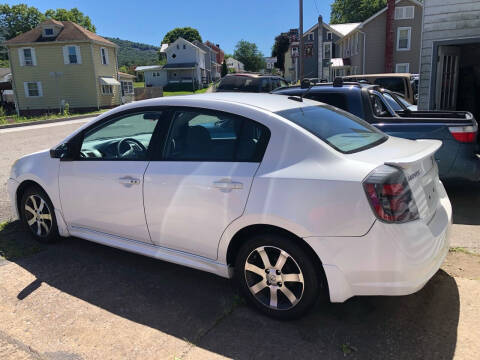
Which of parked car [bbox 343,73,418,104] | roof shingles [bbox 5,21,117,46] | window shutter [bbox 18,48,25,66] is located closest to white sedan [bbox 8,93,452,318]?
parked car [bbox 343,73,418,104]

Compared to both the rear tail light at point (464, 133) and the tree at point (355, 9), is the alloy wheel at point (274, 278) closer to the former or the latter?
the rear tail light at point (464, 133)

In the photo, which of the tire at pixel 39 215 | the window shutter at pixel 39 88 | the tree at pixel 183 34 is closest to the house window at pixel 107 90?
the window shutter at pixel 39 88

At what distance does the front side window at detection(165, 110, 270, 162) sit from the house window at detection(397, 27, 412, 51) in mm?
34152

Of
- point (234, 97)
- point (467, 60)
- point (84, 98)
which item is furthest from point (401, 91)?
point (84, 98)

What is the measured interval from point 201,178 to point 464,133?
12.7 ft

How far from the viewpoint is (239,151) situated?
9.95ft

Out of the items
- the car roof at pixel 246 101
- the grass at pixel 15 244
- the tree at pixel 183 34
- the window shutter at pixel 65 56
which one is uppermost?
the tree at pixel 183 34

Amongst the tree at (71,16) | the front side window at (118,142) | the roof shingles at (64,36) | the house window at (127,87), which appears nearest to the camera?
the front side window at (118,142)

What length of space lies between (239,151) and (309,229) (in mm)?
803

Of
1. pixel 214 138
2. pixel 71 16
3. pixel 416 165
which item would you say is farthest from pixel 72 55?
pixel 71 16

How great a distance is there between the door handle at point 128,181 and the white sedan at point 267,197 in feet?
0.04

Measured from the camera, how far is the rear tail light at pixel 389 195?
249 cm

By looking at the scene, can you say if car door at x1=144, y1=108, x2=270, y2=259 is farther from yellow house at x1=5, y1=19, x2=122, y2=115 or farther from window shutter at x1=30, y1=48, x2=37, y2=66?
window shutter at x1=30, y1=48, x2=37, y2=66

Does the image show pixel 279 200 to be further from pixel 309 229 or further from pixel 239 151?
pixel 239 151
